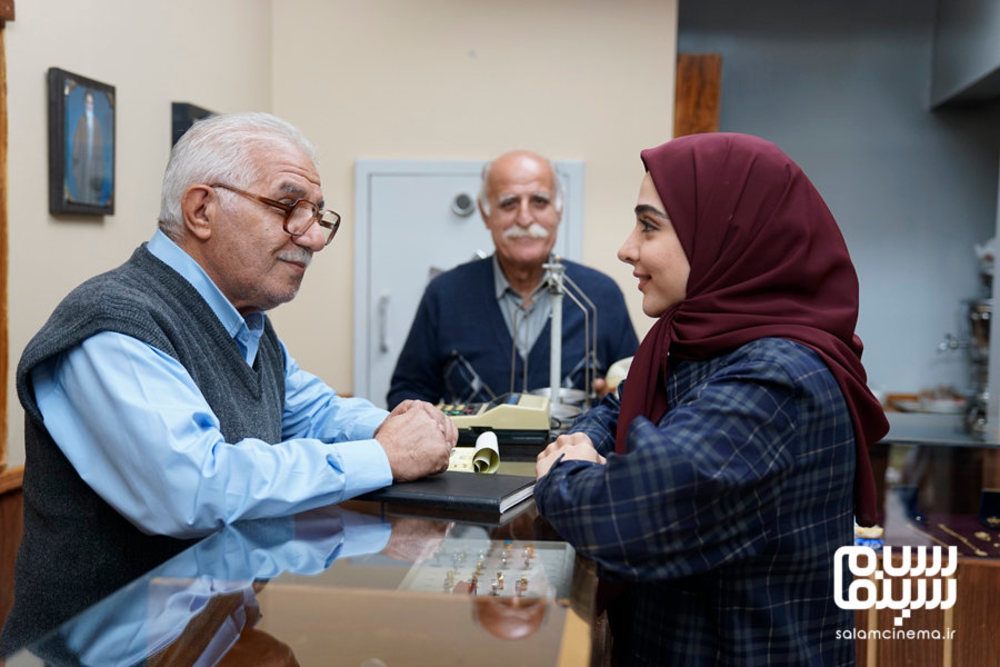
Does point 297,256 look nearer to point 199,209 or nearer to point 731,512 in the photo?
point 199,209

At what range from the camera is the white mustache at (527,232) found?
3053 mm

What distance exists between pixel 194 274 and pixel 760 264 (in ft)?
3.24

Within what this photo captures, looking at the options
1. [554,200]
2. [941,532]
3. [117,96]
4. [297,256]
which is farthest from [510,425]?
[117,96]

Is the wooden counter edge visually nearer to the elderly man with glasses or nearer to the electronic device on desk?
the elderly man with glasses

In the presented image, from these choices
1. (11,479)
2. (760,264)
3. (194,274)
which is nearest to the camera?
(760,264)

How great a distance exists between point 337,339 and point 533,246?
1.83 meters

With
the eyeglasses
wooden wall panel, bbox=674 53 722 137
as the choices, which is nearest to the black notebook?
the eyeglasses

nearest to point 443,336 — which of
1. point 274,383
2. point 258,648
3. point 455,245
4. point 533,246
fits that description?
point 533,246

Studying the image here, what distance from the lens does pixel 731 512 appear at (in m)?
1.17

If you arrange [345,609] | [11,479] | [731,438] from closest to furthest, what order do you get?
[345,609]
[731,438]
[11,479]

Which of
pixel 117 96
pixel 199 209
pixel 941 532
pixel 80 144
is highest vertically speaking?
pixel 117 96

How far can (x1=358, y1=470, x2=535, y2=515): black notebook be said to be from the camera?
55.5 inches

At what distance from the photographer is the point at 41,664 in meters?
0.85

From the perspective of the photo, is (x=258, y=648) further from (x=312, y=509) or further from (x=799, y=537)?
(x=799, y=537)
